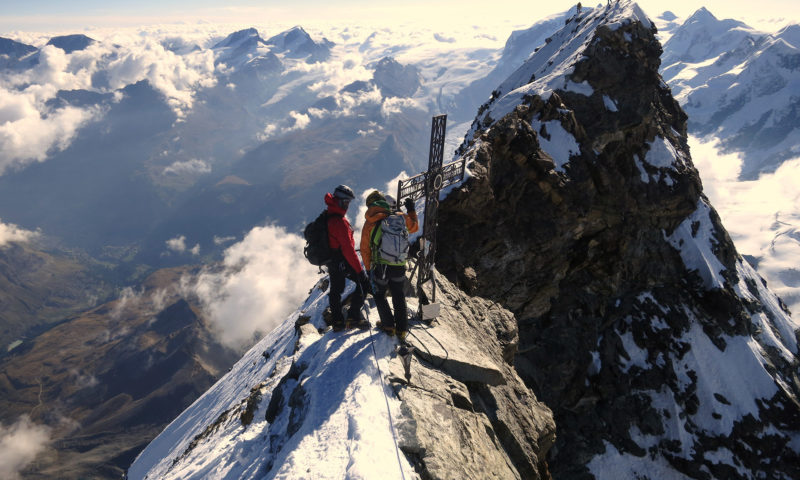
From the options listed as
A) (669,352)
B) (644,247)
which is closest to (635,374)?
(669,352)

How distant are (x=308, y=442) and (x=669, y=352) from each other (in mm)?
40606

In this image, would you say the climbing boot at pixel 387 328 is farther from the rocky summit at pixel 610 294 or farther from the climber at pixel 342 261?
the rocky summit at pixel 610 294

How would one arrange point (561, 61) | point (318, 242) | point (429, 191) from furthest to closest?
point (561, 61) < point (429, 191) < point (318, 242)

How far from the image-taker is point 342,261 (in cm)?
1242

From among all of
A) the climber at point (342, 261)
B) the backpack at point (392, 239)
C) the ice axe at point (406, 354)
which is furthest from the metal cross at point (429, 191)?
the ice axe at point (406, 354)

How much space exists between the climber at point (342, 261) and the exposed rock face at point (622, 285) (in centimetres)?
1715

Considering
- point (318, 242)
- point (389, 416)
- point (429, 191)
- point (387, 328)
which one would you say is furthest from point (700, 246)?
point (389, 416)

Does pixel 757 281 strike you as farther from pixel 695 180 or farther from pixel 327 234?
pixel 327 234

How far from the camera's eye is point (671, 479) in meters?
33.9

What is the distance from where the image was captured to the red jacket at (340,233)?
38.3ft

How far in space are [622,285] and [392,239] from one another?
118 ft

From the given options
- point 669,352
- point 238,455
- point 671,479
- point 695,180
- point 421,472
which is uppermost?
point 421,472

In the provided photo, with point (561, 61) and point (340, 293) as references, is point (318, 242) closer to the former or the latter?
point (340, 293)

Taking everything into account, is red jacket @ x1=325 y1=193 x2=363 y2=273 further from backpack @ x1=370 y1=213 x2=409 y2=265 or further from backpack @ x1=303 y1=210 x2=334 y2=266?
backpack @ x1=370 y1=213 x2=409 y2=265
